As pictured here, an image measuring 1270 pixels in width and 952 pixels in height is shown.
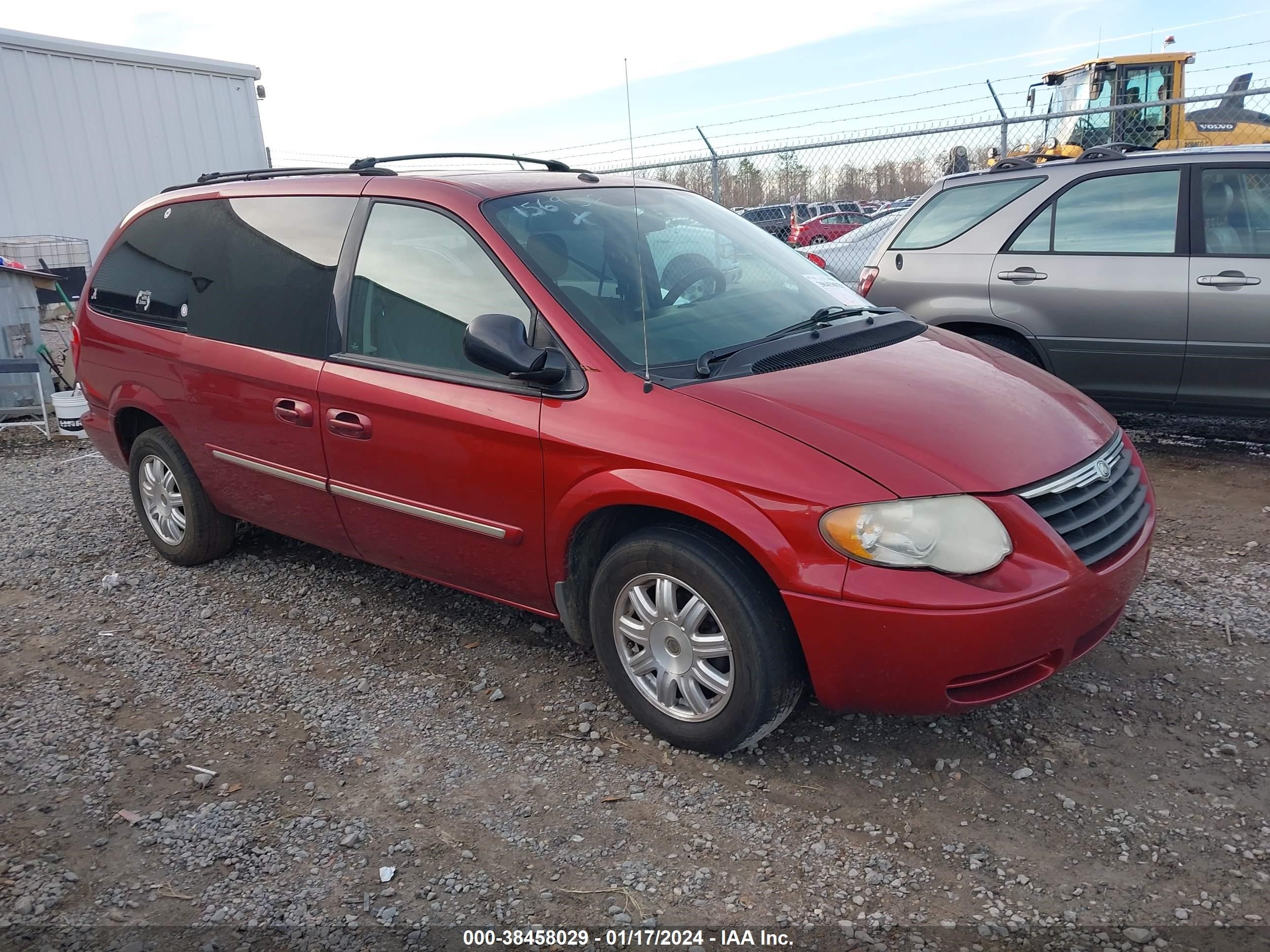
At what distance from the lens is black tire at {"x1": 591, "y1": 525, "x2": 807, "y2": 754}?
2.66 metres

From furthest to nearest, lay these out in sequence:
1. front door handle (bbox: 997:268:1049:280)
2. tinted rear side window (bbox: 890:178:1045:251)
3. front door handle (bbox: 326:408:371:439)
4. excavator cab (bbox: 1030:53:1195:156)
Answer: excavator cab (bbox: 1030:53:1195:156) < tinted rear side window (bbox: 890:178:1045:251) < front door handle (bbox: 997:268:1049:280) < front door handle (bbox: 326:408:371:439)

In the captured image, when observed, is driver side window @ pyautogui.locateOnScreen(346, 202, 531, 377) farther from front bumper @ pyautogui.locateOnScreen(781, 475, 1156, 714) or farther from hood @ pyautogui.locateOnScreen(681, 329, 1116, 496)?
front bumper @ pyautogui.locateOnScreen(781, 475, 1156, 714)

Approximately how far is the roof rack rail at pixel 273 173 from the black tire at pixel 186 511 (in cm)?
119

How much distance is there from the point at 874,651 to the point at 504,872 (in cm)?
114

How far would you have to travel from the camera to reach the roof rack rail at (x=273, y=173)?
3768mm

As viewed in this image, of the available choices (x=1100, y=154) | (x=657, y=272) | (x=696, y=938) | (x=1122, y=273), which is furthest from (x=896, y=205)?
(x=696, y=938)

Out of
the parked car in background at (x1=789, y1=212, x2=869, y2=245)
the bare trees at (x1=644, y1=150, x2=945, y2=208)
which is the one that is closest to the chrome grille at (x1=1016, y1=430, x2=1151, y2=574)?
the bare trees at (x1=644, y1=150, x2=945, y2=208)

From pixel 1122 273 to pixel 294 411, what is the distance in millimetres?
4576

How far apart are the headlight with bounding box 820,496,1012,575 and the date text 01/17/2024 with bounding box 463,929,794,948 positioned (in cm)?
97

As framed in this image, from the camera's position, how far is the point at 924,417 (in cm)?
279

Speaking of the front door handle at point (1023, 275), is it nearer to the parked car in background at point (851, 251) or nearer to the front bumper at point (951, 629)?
the front bumper at point (951, 629)

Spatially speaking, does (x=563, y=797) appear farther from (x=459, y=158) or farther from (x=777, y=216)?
(x=777, y=216)

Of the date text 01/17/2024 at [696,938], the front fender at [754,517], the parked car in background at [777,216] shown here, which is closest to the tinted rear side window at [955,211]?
the front fender at [754,517]

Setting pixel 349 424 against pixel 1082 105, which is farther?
pixel 1082 105
